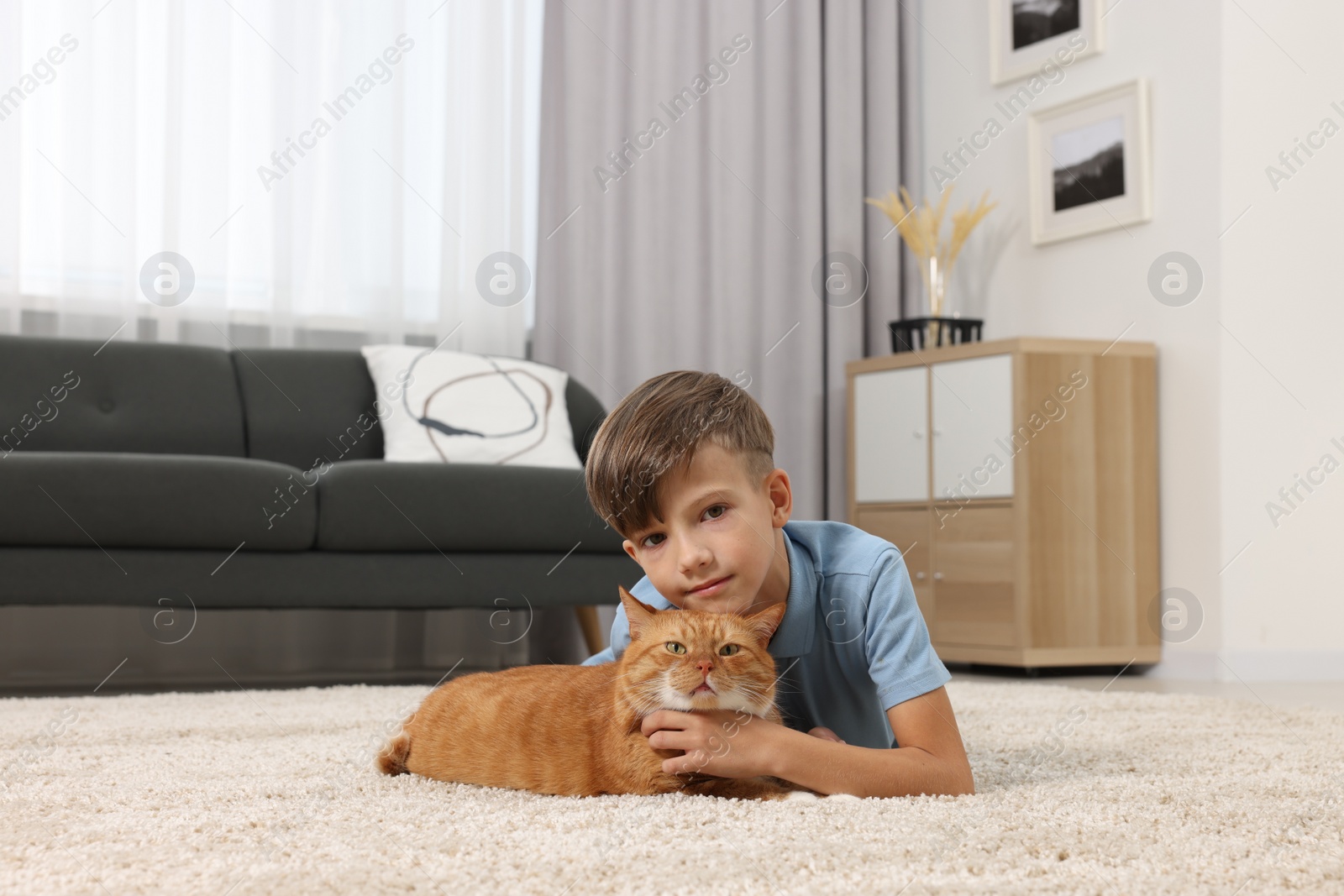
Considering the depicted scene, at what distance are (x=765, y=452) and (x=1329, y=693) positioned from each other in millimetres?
1883

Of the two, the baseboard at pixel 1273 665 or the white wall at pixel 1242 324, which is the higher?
the white wall at pixel 1242 324

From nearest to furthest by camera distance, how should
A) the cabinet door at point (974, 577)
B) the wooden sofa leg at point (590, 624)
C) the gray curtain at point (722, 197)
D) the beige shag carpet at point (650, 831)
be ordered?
the beige shag carpet at point (650, 831) → the wooden sofa leg at point (590, 624) → the cabinet door at point (974, 577) → the gray curtain at point (722, 197)

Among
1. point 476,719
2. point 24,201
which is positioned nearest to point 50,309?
point 24,201

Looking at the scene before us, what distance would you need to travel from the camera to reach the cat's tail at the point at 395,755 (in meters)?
1.18

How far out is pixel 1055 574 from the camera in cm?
299

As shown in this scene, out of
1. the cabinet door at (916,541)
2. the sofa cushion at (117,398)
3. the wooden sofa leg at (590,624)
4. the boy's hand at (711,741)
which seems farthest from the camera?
the cabinet door at (916,541)

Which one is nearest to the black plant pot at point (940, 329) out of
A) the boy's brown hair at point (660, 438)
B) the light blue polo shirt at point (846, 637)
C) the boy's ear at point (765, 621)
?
the light blue polo shirt at point (846, 637)

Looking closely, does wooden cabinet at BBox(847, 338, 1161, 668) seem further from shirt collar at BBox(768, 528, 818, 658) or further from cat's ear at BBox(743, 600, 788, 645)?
cat's ear at BBox(743, 600, 788, 645)

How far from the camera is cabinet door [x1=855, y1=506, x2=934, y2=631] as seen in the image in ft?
10.4

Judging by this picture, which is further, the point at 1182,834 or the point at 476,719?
the point at 476,719

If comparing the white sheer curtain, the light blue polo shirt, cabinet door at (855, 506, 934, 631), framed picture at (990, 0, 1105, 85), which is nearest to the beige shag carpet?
the light blue polo shirt

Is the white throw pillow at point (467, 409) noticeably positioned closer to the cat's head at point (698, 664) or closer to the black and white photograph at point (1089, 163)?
the black and white photograph at point (1089, 163)

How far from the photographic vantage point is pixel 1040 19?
11.5 ft

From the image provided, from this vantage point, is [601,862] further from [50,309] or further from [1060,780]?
[50,309]
